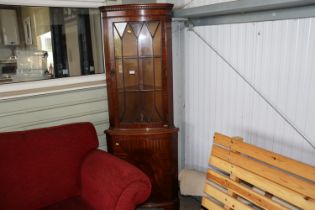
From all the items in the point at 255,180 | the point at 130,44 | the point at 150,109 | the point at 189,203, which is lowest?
the point at 189,203

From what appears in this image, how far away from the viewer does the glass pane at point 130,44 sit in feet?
7.18

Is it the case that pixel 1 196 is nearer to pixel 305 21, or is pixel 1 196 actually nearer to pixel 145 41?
pixel 145 41

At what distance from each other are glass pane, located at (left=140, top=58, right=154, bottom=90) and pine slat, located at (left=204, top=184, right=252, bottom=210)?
86 cm

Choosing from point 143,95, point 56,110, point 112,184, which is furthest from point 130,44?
point 112,184

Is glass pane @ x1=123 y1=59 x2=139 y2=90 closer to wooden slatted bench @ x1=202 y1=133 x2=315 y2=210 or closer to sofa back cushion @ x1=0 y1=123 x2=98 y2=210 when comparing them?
sofa back cushion @ x1=0 y1=123 x2=98 y2=210

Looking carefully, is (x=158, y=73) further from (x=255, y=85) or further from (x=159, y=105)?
(x=255, y=85)

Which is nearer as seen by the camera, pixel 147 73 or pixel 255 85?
pixel 255 85

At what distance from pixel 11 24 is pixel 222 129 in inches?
64.6

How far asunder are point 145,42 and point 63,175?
106cm

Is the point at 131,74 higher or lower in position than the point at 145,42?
lower

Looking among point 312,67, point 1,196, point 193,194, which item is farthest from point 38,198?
point 312,67

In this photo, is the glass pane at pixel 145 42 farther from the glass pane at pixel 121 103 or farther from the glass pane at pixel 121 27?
the glass pane at pixel 121 103

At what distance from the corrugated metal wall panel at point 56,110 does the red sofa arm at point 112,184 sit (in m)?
0.56

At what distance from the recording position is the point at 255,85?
1891mm
